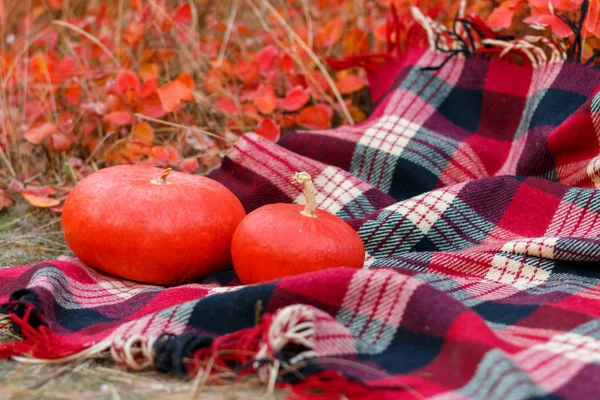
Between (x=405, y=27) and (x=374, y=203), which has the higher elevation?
(x=405, y=27)

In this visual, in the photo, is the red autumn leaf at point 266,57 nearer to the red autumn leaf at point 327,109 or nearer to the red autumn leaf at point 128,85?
the red autumn leaf at point 327,109

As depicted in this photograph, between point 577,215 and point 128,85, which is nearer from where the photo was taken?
point 577,215

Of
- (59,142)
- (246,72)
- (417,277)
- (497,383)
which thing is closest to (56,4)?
(59,142)

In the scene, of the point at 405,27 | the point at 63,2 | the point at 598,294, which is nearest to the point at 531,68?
the point at 405,27

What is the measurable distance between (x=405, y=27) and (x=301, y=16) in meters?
0.74

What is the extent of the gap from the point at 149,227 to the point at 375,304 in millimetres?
600

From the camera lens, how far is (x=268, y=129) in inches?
94.3

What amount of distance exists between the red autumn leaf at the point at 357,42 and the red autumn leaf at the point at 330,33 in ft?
0.15

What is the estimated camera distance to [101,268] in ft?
5.41

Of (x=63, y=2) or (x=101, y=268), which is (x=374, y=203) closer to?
(x=101, y=268)

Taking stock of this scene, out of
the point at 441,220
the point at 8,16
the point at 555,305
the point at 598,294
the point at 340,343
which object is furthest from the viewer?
the point at 8,16

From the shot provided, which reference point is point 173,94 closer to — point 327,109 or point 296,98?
point 296,98

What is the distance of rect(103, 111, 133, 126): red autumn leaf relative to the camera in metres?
2.41

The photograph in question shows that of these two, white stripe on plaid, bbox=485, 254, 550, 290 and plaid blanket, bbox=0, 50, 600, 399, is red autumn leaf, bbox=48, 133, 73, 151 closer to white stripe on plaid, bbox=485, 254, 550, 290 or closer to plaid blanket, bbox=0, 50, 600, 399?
plaid blanket, bbox=0, 50, 600, 399
